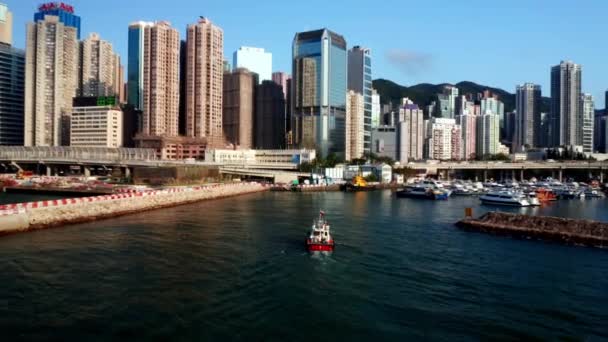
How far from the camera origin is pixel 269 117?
178875 mm

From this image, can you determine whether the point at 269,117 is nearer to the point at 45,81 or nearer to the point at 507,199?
the point at 45,81

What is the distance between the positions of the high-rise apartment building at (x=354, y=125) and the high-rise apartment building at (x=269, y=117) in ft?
86.8

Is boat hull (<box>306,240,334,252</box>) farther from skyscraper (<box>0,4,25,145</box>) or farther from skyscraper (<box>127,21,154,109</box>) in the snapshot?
skyscraper (<box>0,4,25,145</box>)

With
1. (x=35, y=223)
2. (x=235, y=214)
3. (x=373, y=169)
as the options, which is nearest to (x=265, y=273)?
(x=35, y=223)

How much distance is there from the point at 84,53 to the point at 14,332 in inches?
7231

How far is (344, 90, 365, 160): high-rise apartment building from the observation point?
16588 cm

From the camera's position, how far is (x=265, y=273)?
24.6 m

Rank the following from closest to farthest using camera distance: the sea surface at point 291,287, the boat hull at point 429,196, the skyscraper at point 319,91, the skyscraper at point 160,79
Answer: the sea surface at point 291,287 → the boat hull at point 429,196 → the skyscraper at point 160,79 → the skyscraper at point 319,91

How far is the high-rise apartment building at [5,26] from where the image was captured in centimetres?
16891

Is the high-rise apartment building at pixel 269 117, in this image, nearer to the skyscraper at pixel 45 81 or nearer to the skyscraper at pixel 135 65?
the skyscraper at pixel 135 65

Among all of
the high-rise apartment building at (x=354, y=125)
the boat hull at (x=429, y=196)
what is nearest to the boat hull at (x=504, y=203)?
the boat hull at (x=429, y=196)

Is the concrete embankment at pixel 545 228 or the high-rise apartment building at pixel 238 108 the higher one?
the high-rise apartment building at pixel 238 108

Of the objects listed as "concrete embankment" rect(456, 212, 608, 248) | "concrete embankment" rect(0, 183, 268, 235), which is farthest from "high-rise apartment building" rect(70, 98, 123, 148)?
"concrete embankment" rect(456, 212, 608, 248)

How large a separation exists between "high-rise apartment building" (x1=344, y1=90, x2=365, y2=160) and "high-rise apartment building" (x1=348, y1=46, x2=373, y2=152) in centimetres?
650
